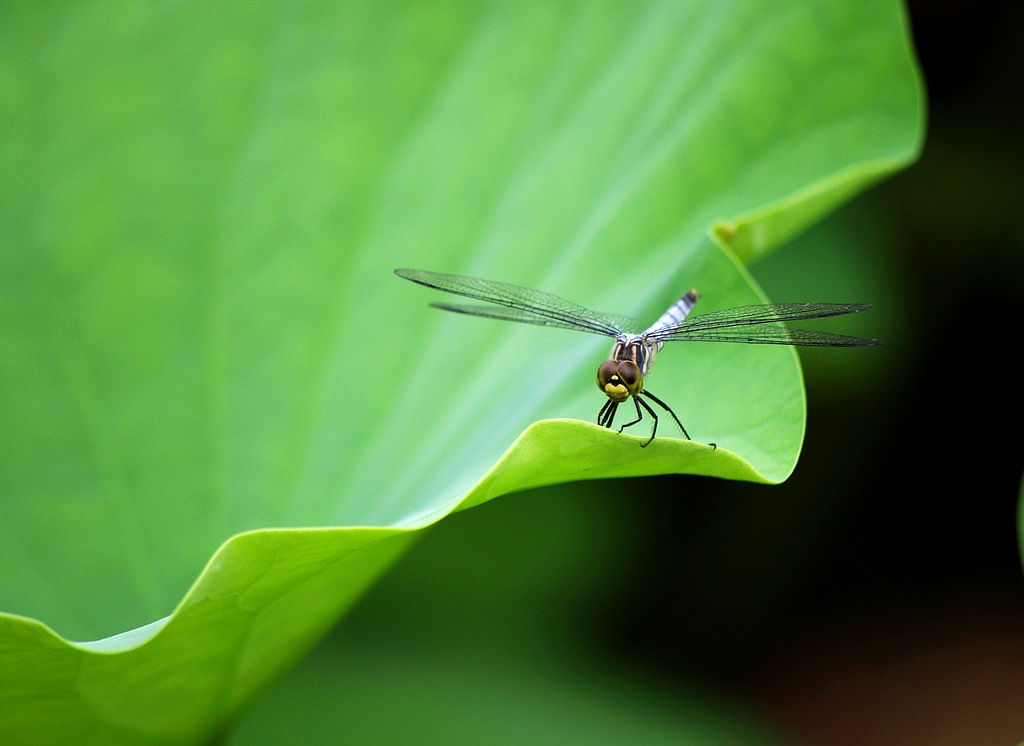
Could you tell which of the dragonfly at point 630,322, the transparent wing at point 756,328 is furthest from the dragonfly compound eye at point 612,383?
the transparent wing at point 756,328

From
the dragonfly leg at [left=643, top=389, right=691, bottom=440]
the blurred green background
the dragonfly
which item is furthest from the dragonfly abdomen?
the blurred green background

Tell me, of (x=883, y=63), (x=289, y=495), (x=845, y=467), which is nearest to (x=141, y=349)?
(x=289, y=495)

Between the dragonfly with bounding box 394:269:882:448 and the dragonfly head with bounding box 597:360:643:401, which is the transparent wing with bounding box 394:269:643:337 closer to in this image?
the dragonfly with bounding box 394:269:882:448

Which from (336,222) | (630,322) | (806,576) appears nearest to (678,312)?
(630,322)

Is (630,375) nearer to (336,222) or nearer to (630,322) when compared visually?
(630,322)

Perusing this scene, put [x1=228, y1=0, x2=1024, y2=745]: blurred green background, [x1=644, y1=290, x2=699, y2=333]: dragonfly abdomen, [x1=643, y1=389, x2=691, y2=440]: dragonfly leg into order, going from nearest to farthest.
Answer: [x1=643, y1=389, x2=691, y2=440]: dragonfly leg
[x1=644, y1=290, x2=699, y2=333]: dragonfly abdomen
[x1=228, y1=0, x2=1024, y2=745]: blurred green background

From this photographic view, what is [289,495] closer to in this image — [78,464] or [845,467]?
[78,464]
